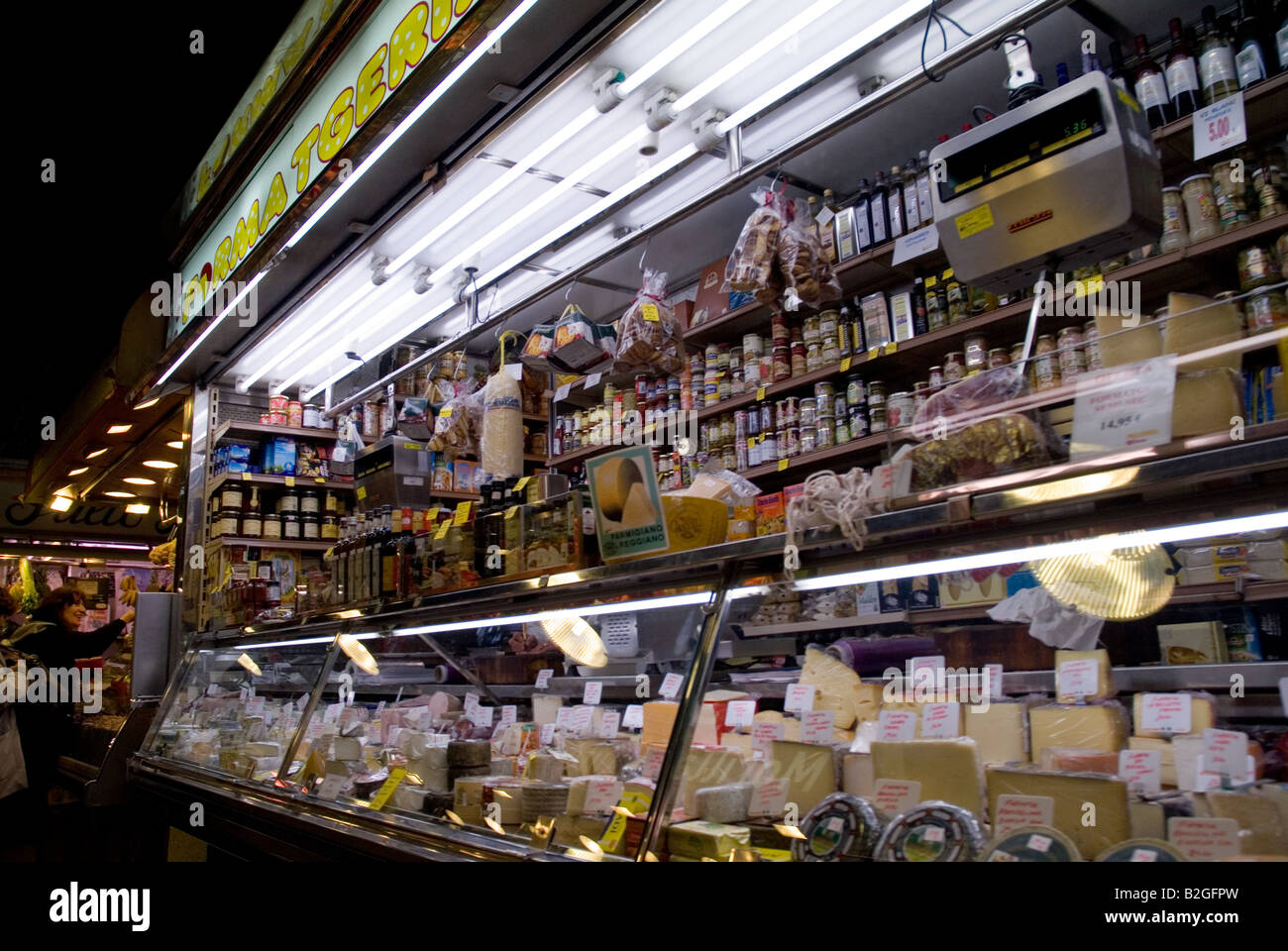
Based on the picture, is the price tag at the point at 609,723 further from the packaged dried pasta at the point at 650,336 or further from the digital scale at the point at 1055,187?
the packaged dried pasta at the point at 650,336

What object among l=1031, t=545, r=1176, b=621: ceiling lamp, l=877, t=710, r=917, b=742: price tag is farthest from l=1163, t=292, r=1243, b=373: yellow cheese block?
l=877, t=710, r=917, b=742: price tag

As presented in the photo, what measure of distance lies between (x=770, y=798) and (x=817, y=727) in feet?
0.71

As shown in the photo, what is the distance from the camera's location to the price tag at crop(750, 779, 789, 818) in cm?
176

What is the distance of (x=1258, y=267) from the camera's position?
312 cm

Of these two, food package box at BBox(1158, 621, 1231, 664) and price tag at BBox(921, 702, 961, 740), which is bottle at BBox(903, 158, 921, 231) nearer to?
food package box at BBox(1158, 621, 1231, 664)

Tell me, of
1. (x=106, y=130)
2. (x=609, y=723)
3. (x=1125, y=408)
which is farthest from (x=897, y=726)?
(x=106, y=130)

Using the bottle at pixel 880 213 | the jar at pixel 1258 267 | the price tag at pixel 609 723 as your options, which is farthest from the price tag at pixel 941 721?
the bottle at pixel 880 213

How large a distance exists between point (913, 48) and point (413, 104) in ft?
5.41

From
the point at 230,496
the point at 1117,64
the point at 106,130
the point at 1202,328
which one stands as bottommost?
the point at 1202,328

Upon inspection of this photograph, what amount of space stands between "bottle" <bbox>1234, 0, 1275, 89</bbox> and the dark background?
4.06 m

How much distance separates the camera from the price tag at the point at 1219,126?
2.90 metres

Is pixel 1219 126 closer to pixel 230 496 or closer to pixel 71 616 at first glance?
pixel 230 496

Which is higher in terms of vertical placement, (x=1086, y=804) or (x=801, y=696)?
(x=801, y=696)
